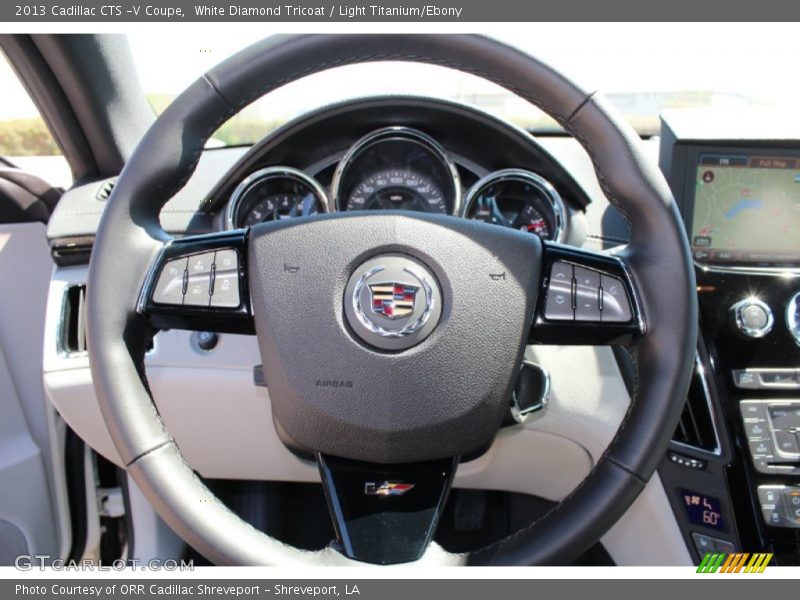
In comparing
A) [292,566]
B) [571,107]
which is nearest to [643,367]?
[571,107]

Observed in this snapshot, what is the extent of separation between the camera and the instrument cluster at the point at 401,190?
1721 millimetres

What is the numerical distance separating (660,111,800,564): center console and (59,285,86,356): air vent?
139 cm

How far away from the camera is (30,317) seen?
2047 millimetres

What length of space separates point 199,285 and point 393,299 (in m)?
0.31

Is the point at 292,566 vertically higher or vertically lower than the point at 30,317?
lower

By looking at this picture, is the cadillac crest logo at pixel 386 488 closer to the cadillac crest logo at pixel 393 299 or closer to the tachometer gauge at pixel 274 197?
the cadillac crest logo at pixel 393 299

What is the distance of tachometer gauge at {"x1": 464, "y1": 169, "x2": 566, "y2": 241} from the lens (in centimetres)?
170

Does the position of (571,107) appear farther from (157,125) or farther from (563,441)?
(563,441)

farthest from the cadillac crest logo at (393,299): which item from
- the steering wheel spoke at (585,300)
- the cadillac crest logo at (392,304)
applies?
the steering wheel spoke at (585,300)

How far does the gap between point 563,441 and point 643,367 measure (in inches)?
25.0

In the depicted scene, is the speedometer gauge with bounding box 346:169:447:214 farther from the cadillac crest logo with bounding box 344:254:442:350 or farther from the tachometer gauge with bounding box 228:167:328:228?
the cadillac crest logo with bounding box 344:254:442:350

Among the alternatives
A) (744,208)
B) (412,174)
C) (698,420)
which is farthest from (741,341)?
(412,174)

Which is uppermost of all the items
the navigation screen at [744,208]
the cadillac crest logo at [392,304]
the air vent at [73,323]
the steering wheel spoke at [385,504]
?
the navigation screen at [744,208]

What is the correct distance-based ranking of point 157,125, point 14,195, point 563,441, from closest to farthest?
point 157,125 → point 563,441 → point 14,195
